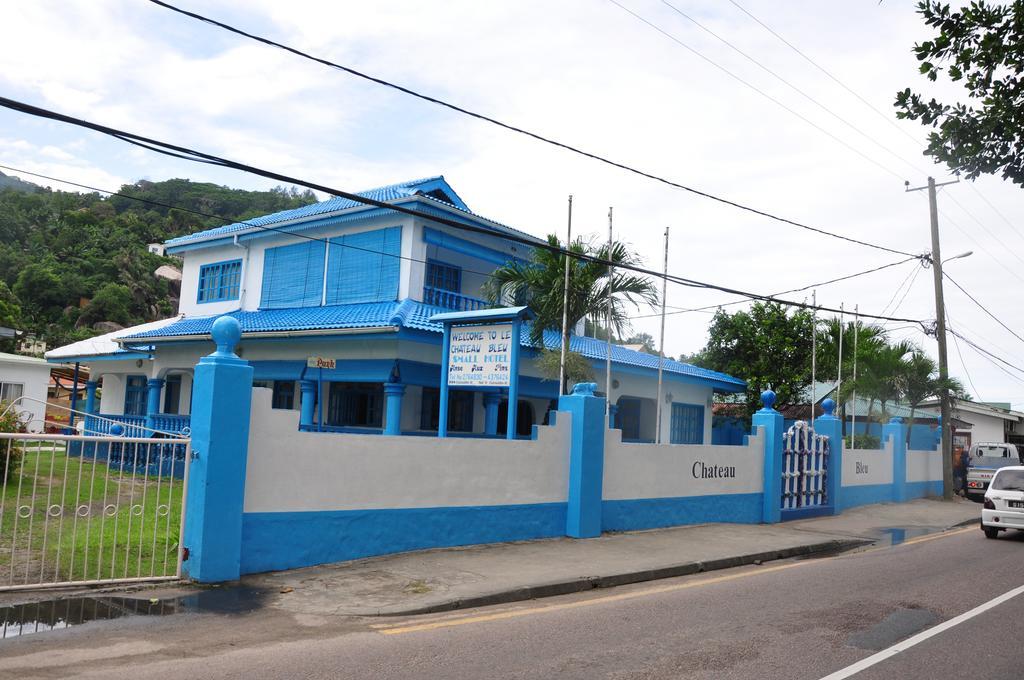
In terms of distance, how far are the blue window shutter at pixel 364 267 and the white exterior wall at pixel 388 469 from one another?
7.89 m

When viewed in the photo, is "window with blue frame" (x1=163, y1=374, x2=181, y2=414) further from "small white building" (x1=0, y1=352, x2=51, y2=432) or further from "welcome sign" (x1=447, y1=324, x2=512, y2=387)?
"welcome sign" (x1=447, y1=324, x2=512, y2=387)

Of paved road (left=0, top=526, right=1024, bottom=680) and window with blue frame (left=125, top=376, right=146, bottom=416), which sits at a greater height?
window with blue frame (left=125, top=376, right=146, bottom=416)

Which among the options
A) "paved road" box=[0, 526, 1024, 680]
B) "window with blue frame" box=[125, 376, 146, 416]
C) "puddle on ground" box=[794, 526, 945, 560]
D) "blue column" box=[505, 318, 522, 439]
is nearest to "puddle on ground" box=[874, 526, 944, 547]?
"puddle on ground" box=[794, 526, 945, 560]

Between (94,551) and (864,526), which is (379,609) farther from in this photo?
(864,526)

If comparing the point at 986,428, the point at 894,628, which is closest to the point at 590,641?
the point at 894,628

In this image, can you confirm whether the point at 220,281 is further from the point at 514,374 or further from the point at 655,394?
the point at 514,374

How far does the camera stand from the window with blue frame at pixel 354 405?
1969 cm

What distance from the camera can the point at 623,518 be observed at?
44.6ft

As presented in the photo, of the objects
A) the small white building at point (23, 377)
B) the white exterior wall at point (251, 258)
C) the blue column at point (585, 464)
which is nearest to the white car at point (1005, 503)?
the blue column at point (585, 464)

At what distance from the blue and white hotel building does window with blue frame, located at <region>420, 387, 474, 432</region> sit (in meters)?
0.03

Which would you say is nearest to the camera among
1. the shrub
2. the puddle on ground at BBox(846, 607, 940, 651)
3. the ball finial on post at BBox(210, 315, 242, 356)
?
the puddle on ground at BBox(846, 607, 940, 651)

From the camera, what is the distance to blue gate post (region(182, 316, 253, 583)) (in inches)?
328

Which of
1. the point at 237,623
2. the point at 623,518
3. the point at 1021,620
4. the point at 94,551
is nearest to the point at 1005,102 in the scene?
the point at 1021,620

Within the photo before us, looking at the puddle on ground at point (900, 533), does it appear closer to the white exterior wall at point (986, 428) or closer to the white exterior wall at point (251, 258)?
the white exterior wall at point (251, 258)
